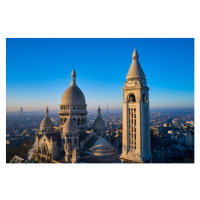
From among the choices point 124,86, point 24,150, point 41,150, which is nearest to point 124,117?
point 124,86

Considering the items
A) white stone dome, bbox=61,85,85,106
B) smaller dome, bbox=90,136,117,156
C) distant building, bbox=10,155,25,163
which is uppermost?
white stone dome, bbox=61,85,85,106

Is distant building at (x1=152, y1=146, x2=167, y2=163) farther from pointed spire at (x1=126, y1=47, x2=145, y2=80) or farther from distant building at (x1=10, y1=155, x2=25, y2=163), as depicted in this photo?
distant building at (x1=10, y1=155, x2=25, y2=163)

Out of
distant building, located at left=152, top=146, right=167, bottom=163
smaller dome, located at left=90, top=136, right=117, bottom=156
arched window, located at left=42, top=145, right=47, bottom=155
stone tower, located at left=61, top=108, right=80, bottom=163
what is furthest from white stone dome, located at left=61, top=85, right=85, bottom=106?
distant building, located at left=152, top=146, right=167, bottom=163

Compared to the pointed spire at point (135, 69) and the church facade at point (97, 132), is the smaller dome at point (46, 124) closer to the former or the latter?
the church facade at point (97, 132)

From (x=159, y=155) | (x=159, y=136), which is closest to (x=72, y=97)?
(x=159, y=155)

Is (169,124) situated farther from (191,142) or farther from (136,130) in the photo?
(136,130)

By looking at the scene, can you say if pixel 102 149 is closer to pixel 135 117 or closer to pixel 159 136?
pixel 135 117
